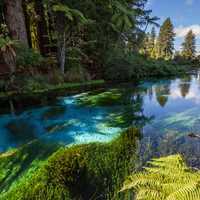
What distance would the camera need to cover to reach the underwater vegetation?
242 cm

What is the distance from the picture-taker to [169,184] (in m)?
1.75

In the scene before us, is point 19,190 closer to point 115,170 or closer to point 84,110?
point 115,170

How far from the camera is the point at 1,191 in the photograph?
2424mm

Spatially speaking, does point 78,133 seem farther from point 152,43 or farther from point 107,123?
point 152,43

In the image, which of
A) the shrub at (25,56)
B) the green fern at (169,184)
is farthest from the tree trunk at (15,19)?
the green fern at (169,184)

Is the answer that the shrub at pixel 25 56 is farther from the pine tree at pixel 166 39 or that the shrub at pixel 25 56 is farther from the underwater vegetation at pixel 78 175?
the pine tree at pixel 166 39

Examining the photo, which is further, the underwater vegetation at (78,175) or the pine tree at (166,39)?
the pine tree at (166,39)

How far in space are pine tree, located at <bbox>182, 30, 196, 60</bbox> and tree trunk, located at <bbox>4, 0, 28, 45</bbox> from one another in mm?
37904

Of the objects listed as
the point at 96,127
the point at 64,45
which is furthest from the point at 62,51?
the point at 96,127

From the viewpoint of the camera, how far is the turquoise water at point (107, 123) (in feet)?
12.8

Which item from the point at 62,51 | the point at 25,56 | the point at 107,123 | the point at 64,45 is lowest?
the point at 107,123

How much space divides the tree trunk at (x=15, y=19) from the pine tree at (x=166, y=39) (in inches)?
1337

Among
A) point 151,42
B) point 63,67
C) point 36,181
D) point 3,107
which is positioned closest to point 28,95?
point 3,107

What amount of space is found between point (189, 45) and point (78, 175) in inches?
1741
